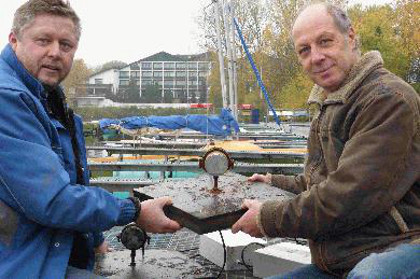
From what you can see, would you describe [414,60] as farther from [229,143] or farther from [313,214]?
[313,214]

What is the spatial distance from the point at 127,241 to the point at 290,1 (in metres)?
36.7

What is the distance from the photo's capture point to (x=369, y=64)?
2336 mm

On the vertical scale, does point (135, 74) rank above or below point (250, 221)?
above

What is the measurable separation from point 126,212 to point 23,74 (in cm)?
88

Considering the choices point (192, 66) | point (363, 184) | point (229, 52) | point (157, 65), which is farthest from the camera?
point (157, 65)

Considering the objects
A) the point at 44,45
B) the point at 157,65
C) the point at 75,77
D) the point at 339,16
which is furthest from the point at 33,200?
the point at 157,65

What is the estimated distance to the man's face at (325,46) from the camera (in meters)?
2.46

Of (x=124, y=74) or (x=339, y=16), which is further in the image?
(x=124, y=74)

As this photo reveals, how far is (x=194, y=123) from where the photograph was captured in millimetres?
12977

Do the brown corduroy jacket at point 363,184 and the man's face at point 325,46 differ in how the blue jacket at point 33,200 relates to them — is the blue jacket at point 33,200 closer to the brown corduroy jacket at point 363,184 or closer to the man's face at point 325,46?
the brown corduroy jacket at point 363,184

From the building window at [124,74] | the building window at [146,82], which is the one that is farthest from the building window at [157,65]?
the building window at [124,74]

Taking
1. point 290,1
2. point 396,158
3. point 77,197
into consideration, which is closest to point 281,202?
point 396,158

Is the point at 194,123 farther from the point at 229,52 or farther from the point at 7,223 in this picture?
the point at 7,223

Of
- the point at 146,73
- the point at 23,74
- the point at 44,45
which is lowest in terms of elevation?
the point at 23,74
